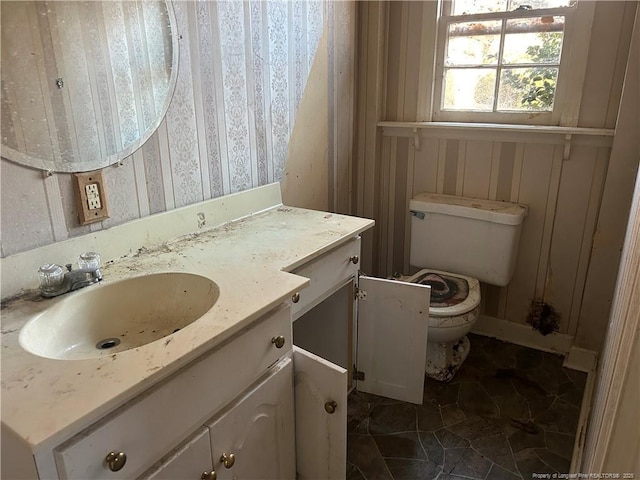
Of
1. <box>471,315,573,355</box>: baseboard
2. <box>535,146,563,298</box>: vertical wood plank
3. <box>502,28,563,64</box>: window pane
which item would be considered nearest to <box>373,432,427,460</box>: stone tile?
<box>471,315,573,355</box>: baseboard

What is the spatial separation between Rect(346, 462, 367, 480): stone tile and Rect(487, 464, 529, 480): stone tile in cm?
45

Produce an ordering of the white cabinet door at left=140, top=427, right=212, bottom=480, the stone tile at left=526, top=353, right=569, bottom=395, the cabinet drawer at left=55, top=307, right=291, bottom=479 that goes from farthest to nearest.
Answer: the stone tile at left=526, top=353, right=569, bottom=395 < the white cabinet door at left=140, top=427, right=212, bottom=480 < the cabinet drawer at left=55, top=307, right=291, bottom=479

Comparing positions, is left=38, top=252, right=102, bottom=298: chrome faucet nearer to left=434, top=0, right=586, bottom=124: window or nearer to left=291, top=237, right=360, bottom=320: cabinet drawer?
left=291, top=237, right=360, bottom=320: cabinet drawer

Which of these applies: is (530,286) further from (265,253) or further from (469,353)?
(265,253)

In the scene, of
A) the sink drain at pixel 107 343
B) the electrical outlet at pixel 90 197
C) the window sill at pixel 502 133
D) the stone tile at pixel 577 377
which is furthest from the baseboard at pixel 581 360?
the electrical outlet at pixel 90 197

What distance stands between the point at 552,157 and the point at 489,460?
1.33 meters

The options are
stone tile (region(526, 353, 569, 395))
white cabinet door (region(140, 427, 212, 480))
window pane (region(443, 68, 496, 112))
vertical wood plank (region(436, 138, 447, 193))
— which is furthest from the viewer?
vertical wood plank (region(436, 138, 447, 193))

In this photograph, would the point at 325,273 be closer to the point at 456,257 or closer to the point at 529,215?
the point at 456,257

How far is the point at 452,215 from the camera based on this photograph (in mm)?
2201

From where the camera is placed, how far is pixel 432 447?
1727mm

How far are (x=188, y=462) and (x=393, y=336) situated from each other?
3.45 ft

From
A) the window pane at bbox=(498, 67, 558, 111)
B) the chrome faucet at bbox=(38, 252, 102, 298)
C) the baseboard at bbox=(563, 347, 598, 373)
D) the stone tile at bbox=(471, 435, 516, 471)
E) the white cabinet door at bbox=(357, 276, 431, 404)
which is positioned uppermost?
the window pane at bbox=(498, 67, 558, 111)

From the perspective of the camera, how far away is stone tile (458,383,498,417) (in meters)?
1.90

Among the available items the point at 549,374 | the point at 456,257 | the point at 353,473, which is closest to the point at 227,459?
the point at 353,473
